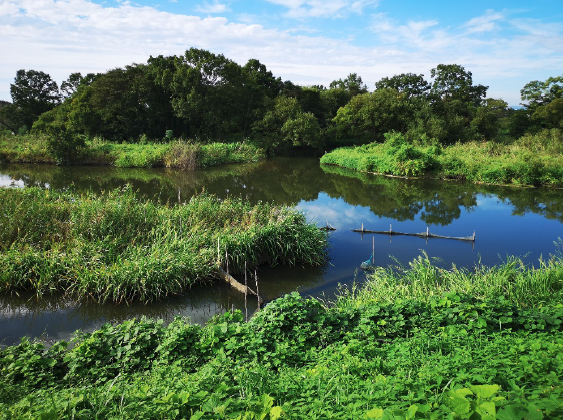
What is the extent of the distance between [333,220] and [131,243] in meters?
7.60

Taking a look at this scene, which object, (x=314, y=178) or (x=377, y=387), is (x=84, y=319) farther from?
(x=314, y=178)

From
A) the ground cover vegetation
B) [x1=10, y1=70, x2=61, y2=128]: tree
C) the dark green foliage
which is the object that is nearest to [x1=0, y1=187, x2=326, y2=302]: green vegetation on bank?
the dark green foliage

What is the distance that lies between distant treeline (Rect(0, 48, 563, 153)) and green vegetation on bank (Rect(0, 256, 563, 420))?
81.1 feet

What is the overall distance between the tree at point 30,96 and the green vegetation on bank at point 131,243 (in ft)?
104

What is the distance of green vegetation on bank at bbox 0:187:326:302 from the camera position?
7512 millimetres

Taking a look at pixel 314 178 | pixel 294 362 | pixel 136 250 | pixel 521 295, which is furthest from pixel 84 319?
pixel 314 178

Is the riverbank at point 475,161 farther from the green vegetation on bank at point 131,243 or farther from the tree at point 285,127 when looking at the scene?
the green vegetation on bank at point 131,243

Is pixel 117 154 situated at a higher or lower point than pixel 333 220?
higher

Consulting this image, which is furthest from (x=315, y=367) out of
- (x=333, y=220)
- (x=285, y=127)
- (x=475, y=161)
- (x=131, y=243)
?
(x=285, y=127)

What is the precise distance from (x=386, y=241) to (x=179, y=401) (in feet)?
31.1

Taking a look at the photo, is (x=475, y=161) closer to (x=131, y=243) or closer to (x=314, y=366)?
(x=131, y=243)

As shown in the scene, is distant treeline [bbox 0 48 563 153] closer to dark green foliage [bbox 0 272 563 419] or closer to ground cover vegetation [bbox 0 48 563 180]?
ground cover vegetation [bbox 0 48 563 180]

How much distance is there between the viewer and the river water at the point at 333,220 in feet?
24.0

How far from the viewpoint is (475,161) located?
71.7 ft
